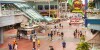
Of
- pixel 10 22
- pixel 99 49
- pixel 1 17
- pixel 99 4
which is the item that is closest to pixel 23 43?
pixel 10 22

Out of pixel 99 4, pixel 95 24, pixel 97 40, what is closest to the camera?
pixel 95 24

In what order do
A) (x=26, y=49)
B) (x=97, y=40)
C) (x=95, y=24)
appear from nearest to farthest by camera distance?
(x=95, y=24)
(x=97, y=40)
(x=26, y=49)

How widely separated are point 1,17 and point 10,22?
11.5ft

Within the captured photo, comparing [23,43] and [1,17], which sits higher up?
[1,17]

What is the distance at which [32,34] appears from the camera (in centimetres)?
4262

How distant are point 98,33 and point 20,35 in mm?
Result: 19397

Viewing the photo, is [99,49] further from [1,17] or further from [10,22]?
[10,22]

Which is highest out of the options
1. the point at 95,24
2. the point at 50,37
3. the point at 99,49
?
the point at 95,24

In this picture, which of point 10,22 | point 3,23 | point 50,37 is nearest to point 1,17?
point 3,23

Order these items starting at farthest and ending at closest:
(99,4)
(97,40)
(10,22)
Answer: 1. (10,22)
2. (99,4)
3. (97,40)

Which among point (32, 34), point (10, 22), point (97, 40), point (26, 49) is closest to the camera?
point (97, 40)

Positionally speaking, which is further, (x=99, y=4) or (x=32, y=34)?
(x=32, y=34)

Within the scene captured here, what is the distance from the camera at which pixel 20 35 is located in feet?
141

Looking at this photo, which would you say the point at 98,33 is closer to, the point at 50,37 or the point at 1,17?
the point at 1,17
